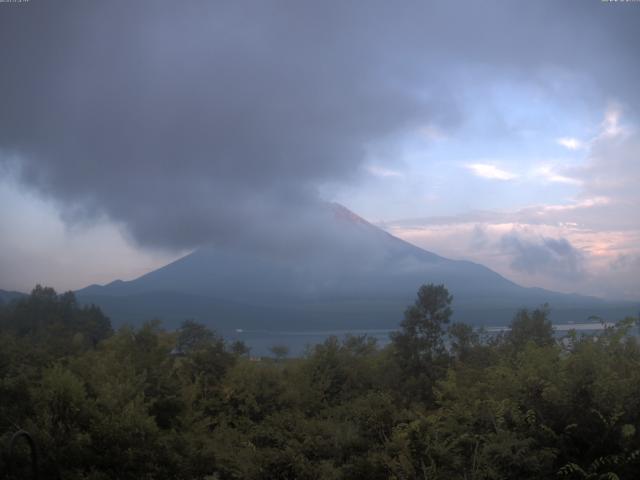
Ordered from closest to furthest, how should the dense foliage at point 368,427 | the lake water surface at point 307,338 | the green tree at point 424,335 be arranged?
the dense foliage at point 368,427 → the lake water surface at point 307,338 → the green tree at point 424,335


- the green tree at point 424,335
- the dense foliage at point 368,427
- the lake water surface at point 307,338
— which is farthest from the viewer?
the green tree at point 424,335

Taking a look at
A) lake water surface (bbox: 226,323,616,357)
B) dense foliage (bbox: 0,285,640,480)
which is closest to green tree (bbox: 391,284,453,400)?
lake water surface (bbox: 226,323,616,357)

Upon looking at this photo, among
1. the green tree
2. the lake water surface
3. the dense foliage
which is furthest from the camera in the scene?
the green tree

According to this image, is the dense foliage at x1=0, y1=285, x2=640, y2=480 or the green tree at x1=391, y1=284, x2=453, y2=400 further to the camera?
the green tree at x1=391, y1=284, x2=453, y2=400

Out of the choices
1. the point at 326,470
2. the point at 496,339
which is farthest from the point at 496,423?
the point at 496,339

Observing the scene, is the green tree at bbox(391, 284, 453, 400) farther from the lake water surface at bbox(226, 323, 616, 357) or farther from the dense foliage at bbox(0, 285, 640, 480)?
the dense foliage at bbox(0, 285, 640, 480)

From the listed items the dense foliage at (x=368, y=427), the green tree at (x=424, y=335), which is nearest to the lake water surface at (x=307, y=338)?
the green tree at (x=424, y=335)

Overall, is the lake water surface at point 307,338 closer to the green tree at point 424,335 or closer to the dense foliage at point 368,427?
the green tree at point 424,335

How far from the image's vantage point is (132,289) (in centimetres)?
15200

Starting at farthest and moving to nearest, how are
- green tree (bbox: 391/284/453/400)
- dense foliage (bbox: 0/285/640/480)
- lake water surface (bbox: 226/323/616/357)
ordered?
green tree (bbox: 391/284/453/400) → lake water surface (bbox: 226/323/616/357) → dense foliage (bbox: 0/285/640/480)

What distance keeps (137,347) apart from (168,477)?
272 inches

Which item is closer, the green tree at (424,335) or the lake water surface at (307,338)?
the lake water surface at (307,338)

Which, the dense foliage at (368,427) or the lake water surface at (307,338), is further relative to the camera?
the lake water surface at (307,338)

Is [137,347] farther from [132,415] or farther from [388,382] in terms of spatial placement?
[388,382]
